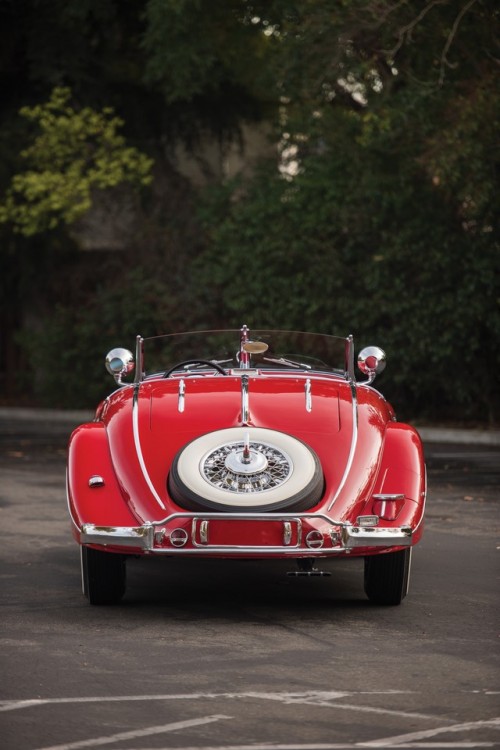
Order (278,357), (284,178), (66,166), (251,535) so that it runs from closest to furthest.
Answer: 1. (251,535)
2. (278,357)
3. (284,178)
4. (66,166)

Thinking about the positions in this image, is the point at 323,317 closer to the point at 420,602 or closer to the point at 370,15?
the point at 370,15

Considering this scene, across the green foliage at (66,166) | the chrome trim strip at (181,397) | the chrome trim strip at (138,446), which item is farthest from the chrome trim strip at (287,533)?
the green foliage at (66,166)

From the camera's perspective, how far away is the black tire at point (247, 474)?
779 cm

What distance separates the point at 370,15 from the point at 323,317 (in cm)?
659

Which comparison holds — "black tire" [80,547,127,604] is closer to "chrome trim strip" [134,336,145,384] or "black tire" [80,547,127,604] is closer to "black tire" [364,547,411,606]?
"black tire" [364,547,411,606]

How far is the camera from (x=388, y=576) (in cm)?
816

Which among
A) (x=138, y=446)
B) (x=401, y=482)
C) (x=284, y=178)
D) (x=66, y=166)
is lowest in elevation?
(x=401, y=482)

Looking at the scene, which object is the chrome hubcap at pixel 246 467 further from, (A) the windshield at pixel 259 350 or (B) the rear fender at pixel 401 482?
(A) the windshield at pixel 259 350

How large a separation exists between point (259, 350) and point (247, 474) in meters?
1.78

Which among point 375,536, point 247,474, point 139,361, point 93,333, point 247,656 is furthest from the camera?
point 93,333

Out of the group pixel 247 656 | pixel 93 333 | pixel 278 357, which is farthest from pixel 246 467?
pixel 93 333

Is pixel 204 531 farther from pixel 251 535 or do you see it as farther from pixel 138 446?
pixel 138 446

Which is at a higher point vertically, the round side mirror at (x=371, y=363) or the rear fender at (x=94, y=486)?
the round side mirror at (x=371, y=363)

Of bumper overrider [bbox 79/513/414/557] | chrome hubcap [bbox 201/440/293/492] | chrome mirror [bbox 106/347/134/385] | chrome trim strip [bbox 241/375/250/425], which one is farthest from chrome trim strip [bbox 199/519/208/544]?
chrome mirror [bbox 106/347/134/385]
